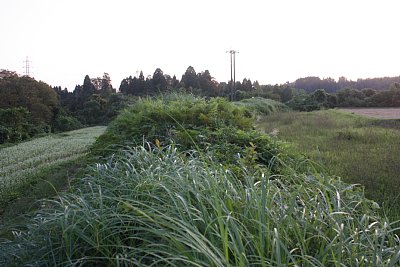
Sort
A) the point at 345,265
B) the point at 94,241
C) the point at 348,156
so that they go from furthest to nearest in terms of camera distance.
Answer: the point at 348,156 < the point at 94,241 < the point at 345,265

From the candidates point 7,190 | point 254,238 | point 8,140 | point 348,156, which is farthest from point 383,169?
point 8,140

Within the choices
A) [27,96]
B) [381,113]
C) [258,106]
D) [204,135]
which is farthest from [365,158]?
[27,96]

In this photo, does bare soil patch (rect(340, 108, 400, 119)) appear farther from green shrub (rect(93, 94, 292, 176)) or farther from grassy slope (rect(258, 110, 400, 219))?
green shrub (rect(93, 94, 292, 176))

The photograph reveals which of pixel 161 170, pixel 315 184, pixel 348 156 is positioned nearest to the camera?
pixel 315 184

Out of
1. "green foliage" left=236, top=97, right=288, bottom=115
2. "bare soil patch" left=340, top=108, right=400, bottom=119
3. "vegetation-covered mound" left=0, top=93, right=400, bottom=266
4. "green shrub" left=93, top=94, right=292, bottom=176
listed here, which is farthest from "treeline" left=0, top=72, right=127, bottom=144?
"vegetation-covered mound" left=0, top=93, right=400, bottom=266

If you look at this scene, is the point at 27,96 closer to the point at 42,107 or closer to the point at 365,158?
the point at 42,107

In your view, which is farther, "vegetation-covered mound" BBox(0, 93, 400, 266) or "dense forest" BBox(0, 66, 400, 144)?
"dense forest" BBox(0, 66, 400, 144)

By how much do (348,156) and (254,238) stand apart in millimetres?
5963

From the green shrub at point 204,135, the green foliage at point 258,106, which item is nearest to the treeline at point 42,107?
the green foliage at point 258,106

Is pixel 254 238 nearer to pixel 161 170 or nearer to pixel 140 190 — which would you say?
pixel 140 190

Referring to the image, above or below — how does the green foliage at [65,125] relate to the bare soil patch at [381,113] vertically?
below

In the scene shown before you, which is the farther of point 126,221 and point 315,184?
point 315,184

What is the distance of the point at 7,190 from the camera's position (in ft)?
21.2

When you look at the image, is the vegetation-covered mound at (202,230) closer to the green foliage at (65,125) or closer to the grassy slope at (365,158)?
the grassy slope at (365,158)
